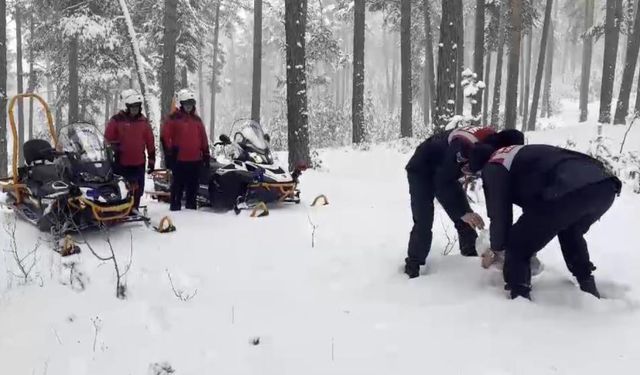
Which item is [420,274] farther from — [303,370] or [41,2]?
[41,2]

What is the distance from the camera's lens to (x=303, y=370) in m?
3.97

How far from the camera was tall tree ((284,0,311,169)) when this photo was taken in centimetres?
1203

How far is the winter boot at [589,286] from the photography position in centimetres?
491

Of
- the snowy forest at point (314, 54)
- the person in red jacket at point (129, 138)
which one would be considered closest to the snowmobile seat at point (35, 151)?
the person in red jacket at point (129, 138)

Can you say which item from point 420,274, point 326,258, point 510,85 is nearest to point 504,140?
point 420,274

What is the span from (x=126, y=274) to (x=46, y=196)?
6.64ft

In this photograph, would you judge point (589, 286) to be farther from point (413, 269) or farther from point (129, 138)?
point (129, 138)

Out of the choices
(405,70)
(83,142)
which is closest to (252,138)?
(83,142)

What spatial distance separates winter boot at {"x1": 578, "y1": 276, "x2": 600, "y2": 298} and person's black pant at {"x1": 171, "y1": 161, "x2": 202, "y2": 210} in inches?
226

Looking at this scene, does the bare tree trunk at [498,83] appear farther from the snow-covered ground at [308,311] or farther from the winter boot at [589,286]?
the winter boot at [589,286]

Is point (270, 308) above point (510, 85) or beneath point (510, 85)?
beneath

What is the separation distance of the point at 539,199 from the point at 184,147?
18.3 feet

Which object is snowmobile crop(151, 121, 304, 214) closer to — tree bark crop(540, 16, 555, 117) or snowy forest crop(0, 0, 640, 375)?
Result: snowy forest crop(0, 0, 640, 375)

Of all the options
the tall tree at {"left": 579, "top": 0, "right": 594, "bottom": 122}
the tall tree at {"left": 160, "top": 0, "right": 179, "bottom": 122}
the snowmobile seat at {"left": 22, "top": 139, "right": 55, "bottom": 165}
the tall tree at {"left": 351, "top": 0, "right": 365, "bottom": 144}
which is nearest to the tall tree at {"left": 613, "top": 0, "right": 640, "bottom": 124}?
the tall tree at {"left": 351, "top": 0, "right": 365, "bottom": 144}
